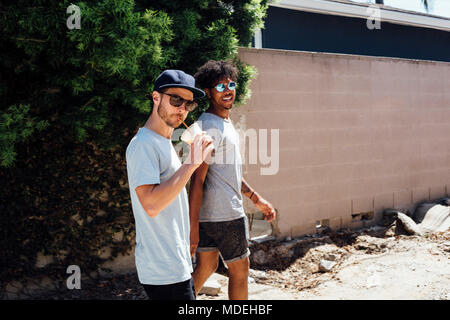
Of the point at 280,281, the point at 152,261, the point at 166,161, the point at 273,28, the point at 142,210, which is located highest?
the point at 273,28

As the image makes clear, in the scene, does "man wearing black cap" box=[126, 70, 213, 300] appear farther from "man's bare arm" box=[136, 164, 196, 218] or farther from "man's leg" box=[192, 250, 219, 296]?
"man's leg" box=[192, 250, 219, 296]

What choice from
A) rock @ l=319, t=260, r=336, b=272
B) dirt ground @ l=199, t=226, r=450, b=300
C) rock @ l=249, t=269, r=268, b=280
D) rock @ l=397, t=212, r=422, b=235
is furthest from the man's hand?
rock @ l=397, t=212, r=422, b=235

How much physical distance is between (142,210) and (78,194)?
240cm

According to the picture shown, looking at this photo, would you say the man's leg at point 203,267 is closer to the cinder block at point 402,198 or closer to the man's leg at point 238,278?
the man's leg at point 238,278

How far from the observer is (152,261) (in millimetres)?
2109

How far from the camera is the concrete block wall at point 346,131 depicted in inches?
223

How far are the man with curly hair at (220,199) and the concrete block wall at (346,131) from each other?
2.19 meters

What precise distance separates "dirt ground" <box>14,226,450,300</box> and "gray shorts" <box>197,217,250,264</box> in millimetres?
1310

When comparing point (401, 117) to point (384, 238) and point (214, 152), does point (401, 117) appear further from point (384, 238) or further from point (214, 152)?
point (214, 152)

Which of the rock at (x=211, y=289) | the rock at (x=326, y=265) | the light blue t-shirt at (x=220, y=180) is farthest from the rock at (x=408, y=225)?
the light blue t-shirt at (x=220, y=180)

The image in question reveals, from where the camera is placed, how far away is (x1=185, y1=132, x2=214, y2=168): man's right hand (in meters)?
2.15

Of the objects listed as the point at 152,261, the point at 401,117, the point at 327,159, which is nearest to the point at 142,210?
the point at 152,261

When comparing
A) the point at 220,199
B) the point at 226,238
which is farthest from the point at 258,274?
the point at 220,199
